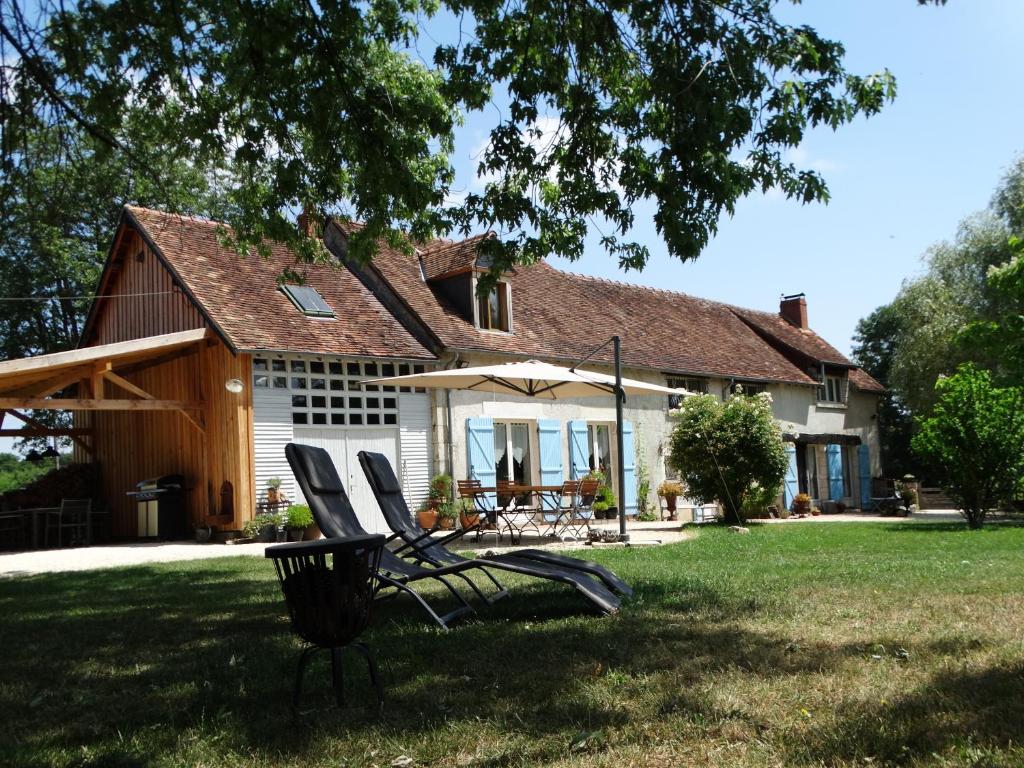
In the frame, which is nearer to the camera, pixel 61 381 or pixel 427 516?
pixel 61 381

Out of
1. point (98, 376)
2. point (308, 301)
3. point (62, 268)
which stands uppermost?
point (62, 268)

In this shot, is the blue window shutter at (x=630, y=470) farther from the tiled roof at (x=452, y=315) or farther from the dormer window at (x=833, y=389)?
the dormer window at (x=833, y=389)

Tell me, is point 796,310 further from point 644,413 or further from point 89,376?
point 89,376

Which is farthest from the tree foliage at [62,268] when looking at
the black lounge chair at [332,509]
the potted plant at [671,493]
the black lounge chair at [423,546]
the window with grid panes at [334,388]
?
the black lounge chair at [332,509]

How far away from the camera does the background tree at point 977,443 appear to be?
13.8m

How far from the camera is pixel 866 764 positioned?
9.47ft

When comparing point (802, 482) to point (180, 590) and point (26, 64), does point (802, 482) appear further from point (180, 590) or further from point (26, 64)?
point (26, 64)

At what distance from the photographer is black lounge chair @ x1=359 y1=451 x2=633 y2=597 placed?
6121 millimetres

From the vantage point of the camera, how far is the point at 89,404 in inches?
537

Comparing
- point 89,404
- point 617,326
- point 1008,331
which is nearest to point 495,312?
point 617,326

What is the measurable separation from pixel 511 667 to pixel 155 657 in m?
2.00

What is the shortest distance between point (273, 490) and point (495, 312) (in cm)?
593

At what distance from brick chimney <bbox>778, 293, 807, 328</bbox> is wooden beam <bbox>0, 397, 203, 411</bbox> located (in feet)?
63.4

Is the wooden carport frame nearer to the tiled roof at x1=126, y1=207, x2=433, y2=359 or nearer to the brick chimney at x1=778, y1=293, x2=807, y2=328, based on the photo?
the tiled roof at x1=126, y1=207, x2=433, y2=359
